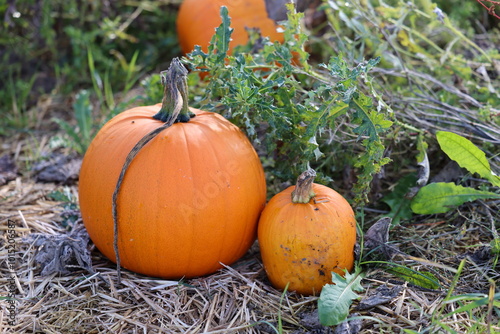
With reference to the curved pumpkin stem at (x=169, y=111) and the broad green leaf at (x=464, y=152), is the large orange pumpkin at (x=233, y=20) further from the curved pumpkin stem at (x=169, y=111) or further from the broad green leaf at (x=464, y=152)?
the broad green leaf at (x=464, y=152)

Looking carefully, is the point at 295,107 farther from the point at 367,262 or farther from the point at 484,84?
the point at 484,84

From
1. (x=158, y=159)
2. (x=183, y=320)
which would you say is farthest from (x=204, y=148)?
(x=183, y=320)

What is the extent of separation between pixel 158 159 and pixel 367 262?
41.5 inches

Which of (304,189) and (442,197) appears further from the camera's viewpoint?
(442,197)

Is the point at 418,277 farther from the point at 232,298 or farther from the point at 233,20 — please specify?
the point at 233,20

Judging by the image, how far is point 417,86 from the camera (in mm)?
3336

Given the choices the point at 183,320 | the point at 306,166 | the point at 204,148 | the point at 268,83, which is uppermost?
the point at 268,83

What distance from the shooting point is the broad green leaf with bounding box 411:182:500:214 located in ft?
8.07

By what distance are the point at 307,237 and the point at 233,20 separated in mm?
2186

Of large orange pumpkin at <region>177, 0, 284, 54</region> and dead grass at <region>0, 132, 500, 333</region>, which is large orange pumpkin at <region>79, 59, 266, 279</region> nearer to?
dead grass at <region>0, 132, 500, 333</region>

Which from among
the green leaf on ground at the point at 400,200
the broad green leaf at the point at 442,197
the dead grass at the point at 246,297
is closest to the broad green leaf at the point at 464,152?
the broad green leaf at the point at 442,197

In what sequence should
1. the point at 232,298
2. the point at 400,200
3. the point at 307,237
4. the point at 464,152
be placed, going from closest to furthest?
1. the point at 307,237
2. the point at 232,298
3. the point at 464,152
4. the point at 400,200

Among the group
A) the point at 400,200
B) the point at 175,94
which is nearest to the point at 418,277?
the point at 400,200

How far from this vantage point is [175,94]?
2256mm
